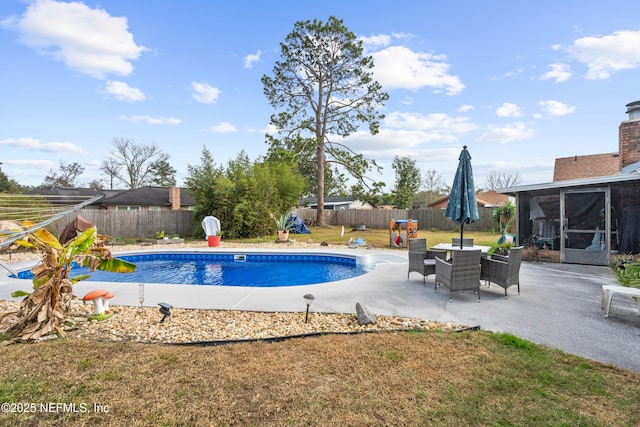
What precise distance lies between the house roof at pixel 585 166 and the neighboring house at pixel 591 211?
511 centimetres

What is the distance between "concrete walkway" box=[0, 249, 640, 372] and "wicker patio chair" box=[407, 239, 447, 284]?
0.27m

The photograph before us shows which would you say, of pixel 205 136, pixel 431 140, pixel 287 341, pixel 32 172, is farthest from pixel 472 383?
pixel 32 172

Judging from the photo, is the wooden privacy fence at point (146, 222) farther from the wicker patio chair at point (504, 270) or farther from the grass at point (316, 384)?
the wicker patio chair at point (504, 270)

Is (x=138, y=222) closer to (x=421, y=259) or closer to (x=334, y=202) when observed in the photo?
(x=421, y=259)

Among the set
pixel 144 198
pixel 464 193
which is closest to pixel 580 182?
pixel 464 193

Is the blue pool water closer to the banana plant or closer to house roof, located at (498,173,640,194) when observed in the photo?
the banana plant

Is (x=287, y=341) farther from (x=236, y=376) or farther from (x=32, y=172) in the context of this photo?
(x=32, y=172)

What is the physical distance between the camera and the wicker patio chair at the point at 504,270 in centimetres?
529

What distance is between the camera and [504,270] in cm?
530

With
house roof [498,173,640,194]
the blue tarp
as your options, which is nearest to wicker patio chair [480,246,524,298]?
house roof [498,173,640,194]

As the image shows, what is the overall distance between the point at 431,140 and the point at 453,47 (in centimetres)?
1113

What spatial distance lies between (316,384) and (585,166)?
18.5m

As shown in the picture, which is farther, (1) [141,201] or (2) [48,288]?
(1) [141,201]

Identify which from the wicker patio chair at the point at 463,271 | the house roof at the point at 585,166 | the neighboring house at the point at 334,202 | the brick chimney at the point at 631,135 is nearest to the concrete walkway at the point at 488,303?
the wicker patio chair at the point at 463,271
